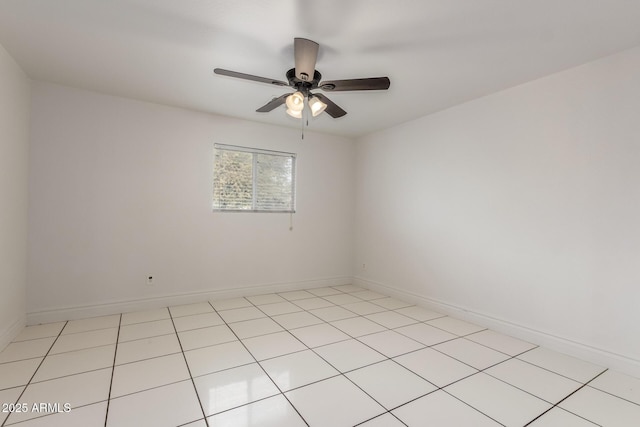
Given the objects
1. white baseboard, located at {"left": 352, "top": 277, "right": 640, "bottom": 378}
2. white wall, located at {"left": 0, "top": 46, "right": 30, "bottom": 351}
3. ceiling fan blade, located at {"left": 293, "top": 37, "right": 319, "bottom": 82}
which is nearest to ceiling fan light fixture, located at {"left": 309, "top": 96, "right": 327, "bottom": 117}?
ceiling fan blade, located at {"left": 293, "top": 37, "right": 319, "bottom": 82}

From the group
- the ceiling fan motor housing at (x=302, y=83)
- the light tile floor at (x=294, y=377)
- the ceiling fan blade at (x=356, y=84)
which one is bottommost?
the light tile floor at (x=294, y=377)

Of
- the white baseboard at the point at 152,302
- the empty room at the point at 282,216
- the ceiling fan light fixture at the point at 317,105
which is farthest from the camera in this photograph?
the white baseboard at the point at 152,302

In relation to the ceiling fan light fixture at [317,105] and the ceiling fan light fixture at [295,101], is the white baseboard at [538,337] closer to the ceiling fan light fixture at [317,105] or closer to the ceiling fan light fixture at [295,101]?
the ceiling fan light fixture at [317,105]

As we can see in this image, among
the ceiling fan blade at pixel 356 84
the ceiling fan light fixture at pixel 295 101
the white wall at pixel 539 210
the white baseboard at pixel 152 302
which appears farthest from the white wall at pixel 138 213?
the ceiling fan blade at pixel 356 84

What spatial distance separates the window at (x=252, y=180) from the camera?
3.85m

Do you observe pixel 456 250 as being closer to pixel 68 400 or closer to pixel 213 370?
pixel 213 370

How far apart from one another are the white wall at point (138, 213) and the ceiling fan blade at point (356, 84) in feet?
6.80

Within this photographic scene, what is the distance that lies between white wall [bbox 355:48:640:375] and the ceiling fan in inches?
60.6

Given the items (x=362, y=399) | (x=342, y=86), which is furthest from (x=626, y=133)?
(x=362, y=399)

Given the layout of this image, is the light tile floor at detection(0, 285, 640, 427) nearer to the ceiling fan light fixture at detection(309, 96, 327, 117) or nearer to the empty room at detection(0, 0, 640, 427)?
the empty room at detection(0, 0, 640, 427)

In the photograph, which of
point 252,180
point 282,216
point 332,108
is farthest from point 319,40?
point 282,216

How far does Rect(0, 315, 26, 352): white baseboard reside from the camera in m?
2.32

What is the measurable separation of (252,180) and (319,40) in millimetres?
2328

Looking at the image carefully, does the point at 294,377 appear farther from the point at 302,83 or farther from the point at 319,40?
the point at 319,40
